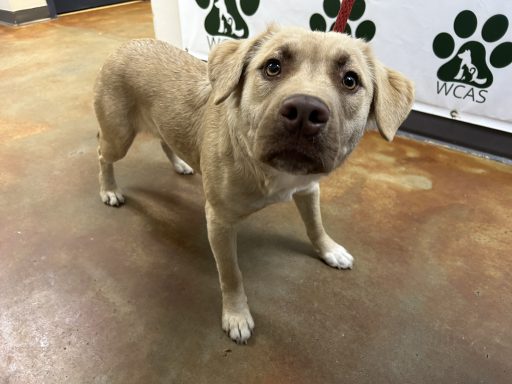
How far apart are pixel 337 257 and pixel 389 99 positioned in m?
0.95

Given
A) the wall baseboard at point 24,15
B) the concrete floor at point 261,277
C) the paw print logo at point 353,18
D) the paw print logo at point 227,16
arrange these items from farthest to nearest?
the wall baseboard at point 24,15
the paw print logo at point 227,16
the paw print logo at point 353,18
the concrete floor at point 261,277

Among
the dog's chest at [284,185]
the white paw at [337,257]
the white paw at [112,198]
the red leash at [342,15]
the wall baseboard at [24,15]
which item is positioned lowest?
the white paw at [337,257]

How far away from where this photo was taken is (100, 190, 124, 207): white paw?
2.55 meters

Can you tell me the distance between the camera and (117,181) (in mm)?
2824

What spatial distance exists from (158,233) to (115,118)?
73 cm

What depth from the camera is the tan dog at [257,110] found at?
127 centimetres

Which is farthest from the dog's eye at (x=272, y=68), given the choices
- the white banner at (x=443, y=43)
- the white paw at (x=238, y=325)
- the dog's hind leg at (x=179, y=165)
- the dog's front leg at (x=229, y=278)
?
the dog's hind leg at (x=179, y=165)

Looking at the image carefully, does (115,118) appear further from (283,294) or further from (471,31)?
(471,31)

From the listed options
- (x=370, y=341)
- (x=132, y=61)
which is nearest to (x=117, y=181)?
(x=132, y=61)

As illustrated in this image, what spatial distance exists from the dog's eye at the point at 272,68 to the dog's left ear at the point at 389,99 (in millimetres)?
403

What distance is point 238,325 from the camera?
1.75 m

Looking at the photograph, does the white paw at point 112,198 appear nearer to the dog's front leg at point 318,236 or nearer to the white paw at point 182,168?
the white paw at point 182,168

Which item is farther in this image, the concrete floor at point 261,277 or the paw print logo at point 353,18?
the paw print logo at point 353,18

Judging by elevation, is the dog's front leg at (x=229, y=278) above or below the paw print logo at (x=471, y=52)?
below
